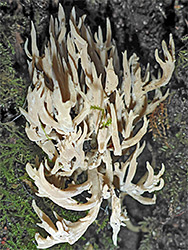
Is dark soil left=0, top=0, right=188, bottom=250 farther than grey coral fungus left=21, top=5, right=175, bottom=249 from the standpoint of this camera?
Yes

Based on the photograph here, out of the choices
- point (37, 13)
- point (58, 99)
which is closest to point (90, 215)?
point (58, 99)

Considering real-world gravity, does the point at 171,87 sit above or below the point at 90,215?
above

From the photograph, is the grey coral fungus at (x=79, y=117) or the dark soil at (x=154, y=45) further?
the dark soil at (x=154, y=45)

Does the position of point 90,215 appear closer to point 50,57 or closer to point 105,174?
point 105,174

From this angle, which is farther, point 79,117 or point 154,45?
point 154,45
